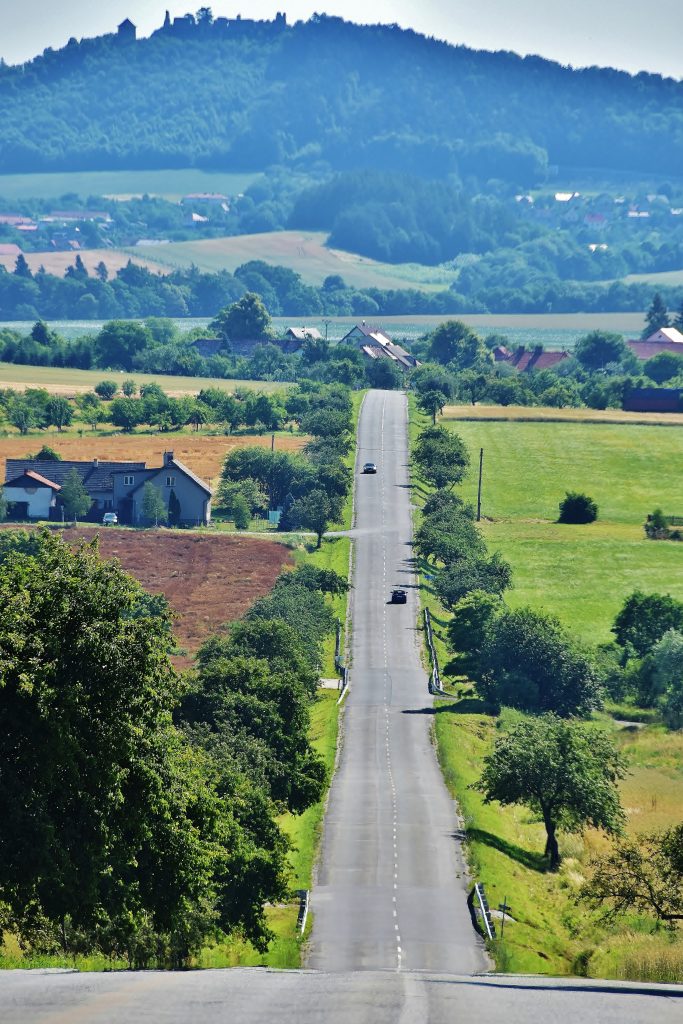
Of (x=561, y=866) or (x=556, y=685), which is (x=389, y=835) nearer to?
(x=561, y=866)

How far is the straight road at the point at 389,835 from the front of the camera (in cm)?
5044

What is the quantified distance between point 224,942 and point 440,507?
99568 millimetres

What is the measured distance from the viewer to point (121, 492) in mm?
151375

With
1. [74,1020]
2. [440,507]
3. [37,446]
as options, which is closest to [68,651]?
[74,1020]

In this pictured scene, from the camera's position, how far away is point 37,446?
17738 cm

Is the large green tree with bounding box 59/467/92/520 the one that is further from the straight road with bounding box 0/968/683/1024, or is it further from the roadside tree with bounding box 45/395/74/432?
the straight road with bounding box 0/968/683/1024

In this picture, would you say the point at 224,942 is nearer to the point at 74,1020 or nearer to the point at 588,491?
the point at 74,1020

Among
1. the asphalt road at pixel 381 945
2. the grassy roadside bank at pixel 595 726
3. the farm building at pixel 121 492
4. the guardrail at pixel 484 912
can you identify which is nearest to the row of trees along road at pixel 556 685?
the grassy roadside bank at pixel 595 726

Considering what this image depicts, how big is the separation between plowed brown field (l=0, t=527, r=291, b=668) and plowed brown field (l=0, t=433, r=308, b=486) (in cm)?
2093

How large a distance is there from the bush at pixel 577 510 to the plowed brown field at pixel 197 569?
95.2 feet

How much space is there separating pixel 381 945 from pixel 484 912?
531cm

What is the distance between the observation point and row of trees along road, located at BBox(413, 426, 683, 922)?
5572cm

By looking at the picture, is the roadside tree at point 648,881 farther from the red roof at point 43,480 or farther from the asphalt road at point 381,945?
the red roof at point 43,480

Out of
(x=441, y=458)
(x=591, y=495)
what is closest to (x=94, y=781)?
(x=591, y=495)
